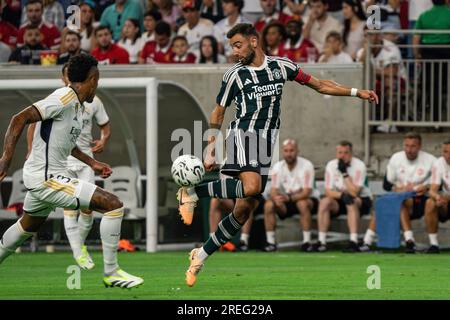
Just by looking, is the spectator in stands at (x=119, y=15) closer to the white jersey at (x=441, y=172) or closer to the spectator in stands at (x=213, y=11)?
the spectator in stands at (x=213, y=11)

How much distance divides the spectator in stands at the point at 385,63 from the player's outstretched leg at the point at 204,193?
8165 millimetres

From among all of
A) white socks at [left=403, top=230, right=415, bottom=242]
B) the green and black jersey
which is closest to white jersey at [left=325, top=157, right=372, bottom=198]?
white socks at [left=403, top=230, right=415, bottom=242]

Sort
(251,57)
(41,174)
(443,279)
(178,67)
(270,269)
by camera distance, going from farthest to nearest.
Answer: (178,67) → (270,269) → (443,279) → (251,57) → (41,174)

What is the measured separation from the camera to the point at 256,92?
11.5 metres

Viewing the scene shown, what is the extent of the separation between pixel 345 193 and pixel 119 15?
18.8 ft

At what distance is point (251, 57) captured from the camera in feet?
37.8

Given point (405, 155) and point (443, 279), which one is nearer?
point (443, 279)

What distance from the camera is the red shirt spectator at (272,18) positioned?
65.2ft

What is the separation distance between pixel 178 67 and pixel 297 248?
3.58 m

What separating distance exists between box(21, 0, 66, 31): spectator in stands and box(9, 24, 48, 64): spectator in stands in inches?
21.3

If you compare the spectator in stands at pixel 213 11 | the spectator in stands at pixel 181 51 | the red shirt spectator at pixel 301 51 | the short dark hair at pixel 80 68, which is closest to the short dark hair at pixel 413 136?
the red shirt spectator at pixel 301 51

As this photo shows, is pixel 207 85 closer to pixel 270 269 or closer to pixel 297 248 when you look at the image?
pixel 297 248

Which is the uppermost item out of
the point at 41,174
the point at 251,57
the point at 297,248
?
the point at 251,57
